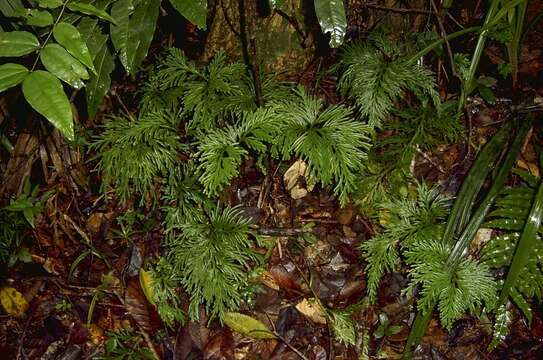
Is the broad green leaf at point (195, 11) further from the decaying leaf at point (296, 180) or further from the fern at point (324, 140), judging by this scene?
the decaying leaf at point (296, 180)

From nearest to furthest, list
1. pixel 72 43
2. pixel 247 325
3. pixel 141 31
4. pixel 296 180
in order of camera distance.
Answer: pixel 72 43 → pixel 141 31 → pixel 247 325 → pixel 296 180

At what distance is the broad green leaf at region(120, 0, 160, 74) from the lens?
58.3 inches

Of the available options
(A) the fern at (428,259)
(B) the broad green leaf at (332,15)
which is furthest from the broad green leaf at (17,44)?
(A) the fern at (428,259)

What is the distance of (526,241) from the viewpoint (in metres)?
1.98

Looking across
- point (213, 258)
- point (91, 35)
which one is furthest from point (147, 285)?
point (91, 35)

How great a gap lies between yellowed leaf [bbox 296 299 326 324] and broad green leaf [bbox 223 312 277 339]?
195mm

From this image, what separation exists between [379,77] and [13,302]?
88.8 inches

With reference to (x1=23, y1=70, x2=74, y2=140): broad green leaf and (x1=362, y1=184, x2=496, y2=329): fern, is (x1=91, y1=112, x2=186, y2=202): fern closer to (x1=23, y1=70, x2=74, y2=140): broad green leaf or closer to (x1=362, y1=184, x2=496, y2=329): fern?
(x1=362, y1=184, x2=496, y2=329): fern

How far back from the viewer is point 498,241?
217 cm

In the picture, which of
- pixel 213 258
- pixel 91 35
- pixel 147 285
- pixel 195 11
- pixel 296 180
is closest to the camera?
pixel 195 11

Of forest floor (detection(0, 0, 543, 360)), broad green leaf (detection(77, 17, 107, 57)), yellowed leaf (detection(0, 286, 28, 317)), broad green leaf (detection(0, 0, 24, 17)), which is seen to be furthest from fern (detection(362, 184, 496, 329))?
yellowed leaf (detection(0, 286, 28, 317))

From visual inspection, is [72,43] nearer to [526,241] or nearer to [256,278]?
[256,278]

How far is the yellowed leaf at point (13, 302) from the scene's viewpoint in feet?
8.32

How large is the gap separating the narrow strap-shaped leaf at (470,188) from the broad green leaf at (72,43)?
1652 mm
